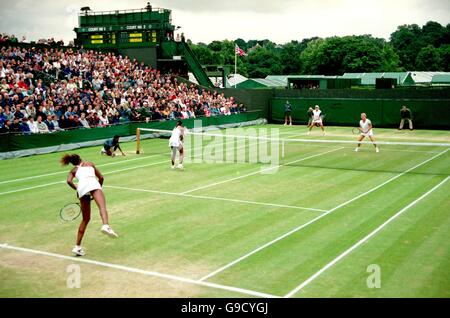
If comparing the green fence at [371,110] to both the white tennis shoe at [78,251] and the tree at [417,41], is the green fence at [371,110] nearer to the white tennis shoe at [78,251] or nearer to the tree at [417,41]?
the white tennis shoe at [78,251]

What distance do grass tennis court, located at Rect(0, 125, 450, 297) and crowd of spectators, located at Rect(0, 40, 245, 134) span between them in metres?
6.14

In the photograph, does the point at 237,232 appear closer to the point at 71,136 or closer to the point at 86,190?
the point at 86,190

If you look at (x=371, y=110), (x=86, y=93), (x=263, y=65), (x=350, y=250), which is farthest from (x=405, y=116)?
(x=263, y=65)

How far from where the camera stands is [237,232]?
12695mm

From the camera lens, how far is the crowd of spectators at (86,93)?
2767 centimetres

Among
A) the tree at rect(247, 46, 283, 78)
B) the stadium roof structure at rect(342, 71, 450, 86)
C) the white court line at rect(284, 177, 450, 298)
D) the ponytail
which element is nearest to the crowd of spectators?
the ponytail

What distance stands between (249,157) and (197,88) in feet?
65.9

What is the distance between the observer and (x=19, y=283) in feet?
31.4

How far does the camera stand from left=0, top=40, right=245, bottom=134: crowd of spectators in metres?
27.7

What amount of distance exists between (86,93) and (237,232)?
22.7 m

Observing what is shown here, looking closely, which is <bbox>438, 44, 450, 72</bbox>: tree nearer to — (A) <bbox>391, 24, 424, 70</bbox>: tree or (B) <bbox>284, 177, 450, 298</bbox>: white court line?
(A) <bbox>391, 24, 424, 70</bbox>: tree

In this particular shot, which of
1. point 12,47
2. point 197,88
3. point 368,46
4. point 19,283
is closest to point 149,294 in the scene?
point 19,283

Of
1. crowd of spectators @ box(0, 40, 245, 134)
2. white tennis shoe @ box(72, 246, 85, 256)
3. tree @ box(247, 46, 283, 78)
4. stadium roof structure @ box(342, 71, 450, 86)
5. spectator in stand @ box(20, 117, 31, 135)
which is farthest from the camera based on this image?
tree @ box(247, 46, 283, 78)
